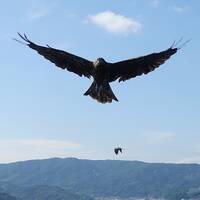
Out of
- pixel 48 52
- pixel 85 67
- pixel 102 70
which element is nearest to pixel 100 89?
pixel 102 70

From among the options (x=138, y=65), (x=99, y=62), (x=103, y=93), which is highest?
(x=138, y=65)

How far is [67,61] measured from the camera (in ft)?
71.3

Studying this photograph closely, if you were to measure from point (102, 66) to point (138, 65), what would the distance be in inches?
122

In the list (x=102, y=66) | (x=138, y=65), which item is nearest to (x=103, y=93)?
(x=102, y=66)

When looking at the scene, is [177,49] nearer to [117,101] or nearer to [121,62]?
[121,62]

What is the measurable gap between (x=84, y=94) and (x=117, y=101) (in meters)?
1.53

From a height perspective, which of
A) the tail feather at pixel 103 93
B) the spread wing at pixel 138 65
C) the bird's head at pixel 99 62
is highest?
the spread wing at pixel 138 65

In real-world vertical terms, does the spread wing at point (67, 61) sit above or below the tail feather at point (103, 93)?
above

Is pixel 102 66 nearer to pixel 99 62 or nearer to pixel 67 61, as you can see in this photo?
pixel 99 62

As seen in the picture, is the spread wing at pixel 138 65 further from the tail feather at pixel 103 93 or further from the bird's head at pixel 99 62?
the bird's head at pixel 99 62

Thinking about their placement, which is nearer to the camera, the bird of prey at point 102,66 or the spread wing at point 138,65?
the bird of prey at point 102,66

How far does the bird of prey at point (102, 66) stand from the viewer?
19.0 m

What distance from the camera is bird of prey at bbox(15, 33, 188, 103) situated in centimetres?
1900

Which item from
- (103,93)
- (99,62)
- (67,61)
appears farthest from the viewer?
(67,61)
